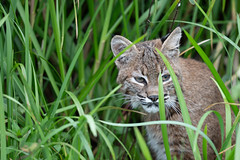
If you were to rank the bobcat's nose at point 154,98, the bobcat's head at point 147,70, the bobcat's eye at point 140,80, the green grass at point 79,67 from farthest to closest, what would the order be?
the bobcat's eye at point 140,80
the bobcat's head at point 147,70
the bobcat's nose at point 154,98
the green grass at point 79,67

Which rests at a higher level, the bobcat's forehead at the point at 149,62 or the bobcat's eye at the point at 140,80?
the bobcat's forehead at the point at 149,62

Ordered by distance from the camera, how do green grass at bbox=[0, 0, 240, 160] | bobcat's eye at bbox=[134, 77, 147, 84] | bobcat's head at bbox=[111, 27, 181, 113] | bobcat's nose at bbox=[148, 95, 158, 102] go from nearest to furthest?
green grass at bbox=[0, 0, 240, 160], bobcat's nose at bbox=[148, 95, 158, 102], bobcat's head at bbox=[111, 27, 181, 113], bobcat's eye at bbox=[134, 77, 147, 84]

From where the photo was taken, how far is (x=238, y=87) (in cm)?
142

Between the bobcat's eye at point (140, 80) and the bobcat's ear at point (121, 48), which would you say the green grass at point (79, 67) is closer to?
the bobcat's ear at point (121, 48)

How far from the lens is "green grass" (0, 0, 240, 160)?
3039 millimetres

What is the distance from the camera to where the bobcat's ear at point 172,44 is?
374 cm

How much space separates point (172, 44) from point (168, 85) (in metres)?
0.43

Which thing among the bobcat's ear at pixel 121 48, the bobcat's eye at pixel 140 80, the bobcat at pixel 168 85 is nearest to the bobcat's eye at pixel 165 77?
the bobcat at pixel 168 85

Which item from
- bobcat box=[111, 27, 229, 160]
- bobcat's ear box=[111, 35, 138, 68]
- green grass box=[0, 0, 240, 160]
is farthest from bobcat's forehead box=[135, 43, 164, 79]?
green grass box=[0, 0, 240, 160]

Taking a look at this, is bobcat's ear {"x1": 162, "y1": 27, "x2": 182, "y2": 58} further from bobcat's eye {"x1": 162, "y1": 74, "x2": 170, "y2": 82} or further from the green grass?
bobcat's eye {"x1": 162, "y1": 74, "x2": 170, "y2": 82}

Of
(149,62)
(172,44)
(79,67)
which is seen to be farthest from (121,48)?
(79,67)

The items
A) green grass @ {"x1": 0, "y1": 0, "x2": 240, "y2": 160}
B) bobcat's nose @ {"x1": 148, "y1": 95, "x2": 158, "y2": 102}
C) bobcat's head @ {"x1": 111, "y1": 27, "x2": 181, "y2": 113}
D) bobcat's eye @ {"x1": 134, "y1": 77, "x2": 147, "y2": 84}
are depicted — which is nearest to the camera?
green grass @ {"x1": 0, "y1": 0, "x2": 240, "y2": 160}

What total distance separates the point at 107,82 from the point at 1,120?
2408 mm

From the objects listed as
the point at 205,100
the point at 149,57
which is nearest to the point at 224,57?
the point at 205,100
